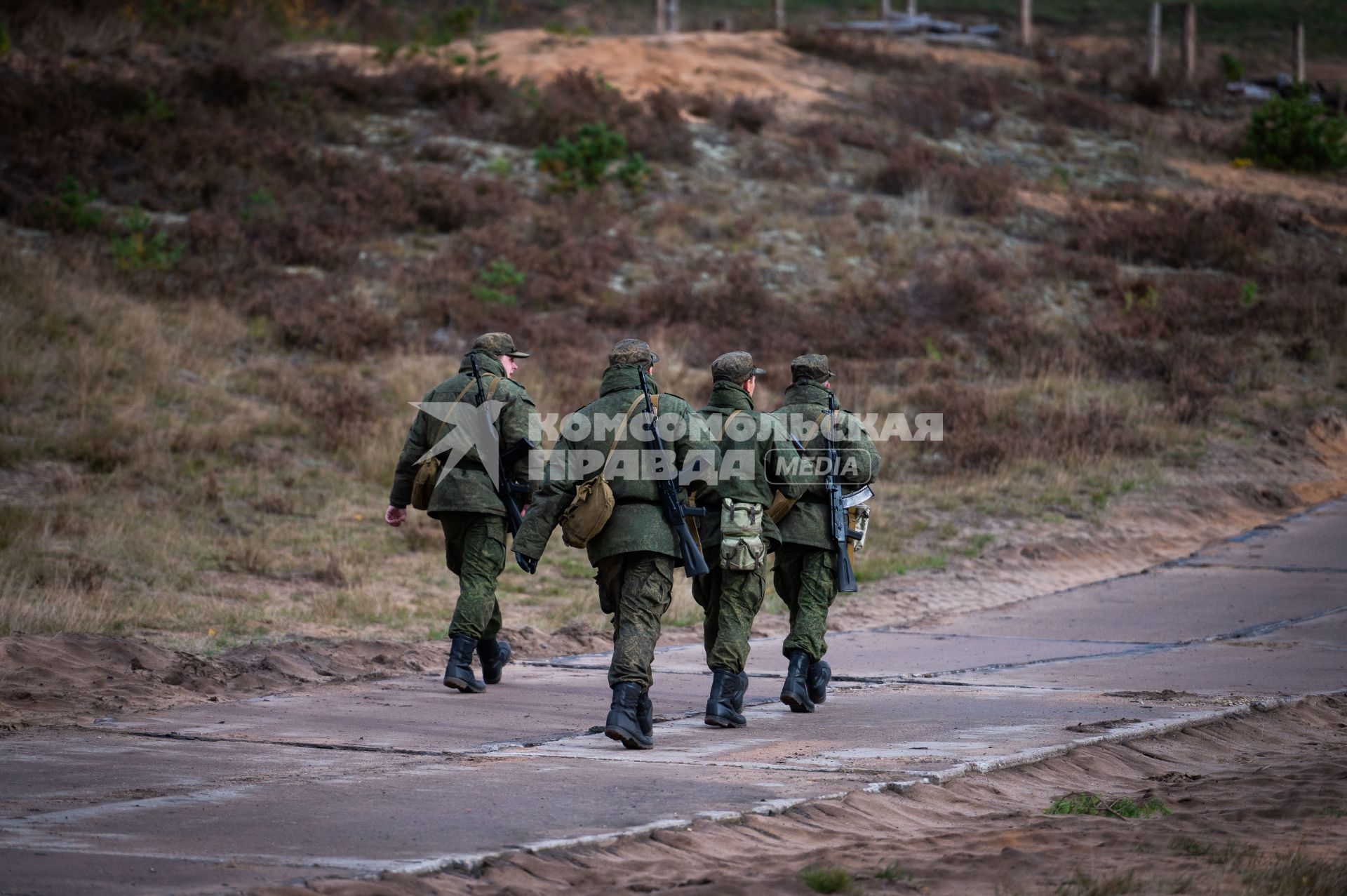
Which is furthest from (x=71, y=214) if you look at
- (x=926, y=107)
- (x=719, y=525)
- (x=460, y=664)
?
(x=926, y=107)

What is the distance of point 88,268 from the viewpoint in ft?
63.6

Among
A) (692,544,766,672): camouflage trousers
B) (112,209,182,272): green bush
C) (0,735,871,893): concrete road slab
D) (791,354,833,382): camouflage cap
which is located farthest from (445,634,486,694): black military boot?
(112,209,182,272): green bush

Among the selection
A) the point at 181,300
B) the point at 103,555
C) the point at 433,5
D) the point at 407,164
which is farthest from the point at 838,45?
the point at 103,555

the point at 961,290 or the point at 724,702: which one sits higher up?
the point at 961,290

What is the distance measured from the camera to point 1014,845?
541 cm

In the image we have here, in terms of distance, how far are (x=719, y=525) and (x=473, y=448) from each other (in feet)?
6.22

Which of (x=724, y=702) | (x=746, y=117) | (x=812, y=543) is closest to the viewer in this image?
(x=724, y=702)

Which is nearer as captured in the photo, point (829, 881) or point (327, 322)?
point (829, 881)

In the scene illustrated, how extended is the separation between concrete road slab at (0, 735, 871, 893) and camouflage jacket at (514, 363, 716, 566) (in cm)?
119

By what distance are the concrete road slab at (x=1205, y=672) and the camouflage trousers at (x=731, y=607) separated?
2.41 meters

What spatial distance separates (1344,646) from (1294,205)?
19733mm

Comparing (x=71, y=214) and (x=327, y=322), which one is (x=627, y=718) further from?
(x=71, y=214)

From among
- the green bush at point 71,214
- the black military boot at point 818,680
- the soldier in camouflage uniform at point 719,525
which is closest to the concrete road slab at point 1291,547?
the black military boot at point 818,680

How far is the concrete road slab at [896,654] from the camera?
33.7ft
